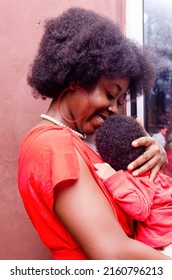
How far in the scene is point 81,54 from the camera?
59.5 inches

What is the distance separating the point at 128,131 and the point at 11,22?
91 cm

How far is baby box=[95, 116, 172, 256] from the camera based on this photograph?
136cm


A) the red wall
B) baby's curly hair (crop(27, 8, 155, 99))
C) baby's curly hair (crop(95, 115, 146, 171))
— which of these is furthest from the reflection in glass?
baby's curly hair (crop(95, 115, 146, 171))

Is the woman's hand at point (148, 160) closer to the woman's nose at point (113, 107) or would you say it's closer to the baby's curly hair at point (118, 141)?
the baby's curly hair at point (118, 141)

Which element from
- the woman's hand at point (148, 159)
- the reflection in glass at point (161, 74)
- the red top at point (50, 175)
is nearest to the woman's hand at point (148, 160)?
the woman's hand at point (148, 159)

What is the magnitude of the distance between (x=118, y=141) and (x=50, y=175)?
312 mm

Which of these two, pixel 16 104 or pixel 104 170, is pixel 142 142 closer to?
pixel 104 170

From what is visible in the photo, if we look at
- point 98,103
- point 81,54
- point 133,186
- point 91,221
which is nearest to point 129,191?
point 133,186

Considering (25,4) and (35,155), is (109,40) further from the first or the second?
(25,4)

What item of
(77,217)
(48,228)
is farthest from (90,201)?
(48,228)

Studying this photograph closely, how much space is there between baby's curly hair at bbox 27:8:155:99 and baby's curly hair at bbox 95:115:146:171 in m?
0.17

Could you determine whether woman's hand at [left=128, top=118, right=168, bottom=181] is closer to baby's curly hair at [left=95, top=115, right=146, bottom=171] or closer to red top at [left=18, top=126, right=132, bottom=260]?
baby's curly hair at [left=95, top=115, right=146, bottom=171]

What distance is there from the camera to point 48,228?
1.43m

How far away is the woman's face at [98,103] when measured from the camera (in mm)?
1529
